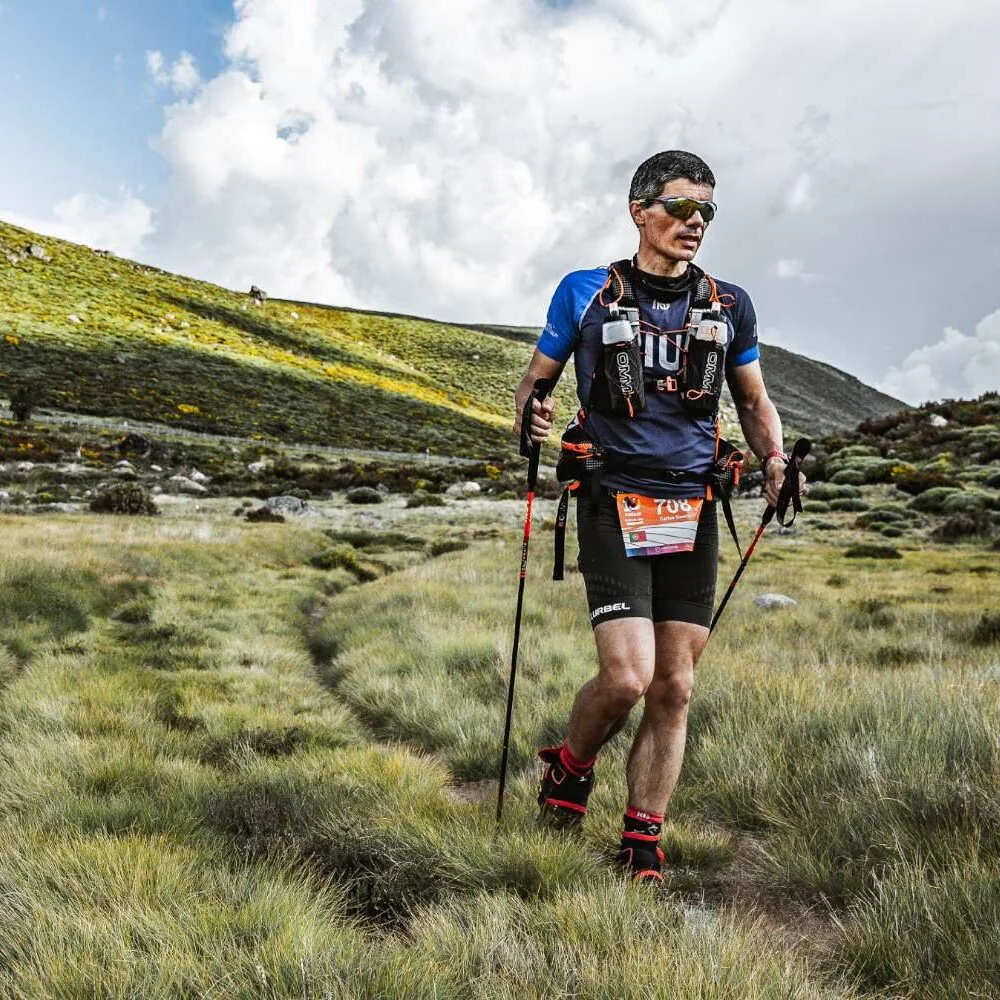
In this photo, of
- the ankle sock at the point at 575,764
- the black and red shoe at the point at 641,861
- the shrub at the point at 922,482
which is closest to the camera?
the black and red shoe at the point at 641,861

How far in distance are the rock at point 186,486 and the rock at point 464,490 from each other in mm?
9667

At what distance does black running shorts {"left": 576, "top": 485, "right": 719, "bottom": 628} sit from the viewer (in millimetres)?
3371

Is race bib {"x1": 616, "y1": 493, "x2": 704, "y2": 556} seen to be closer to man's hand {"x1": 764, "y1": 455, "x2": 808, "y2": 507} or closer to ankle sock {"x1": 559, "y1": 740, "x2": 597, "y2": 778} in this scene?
man's hand {"x1": 764, "y1": 455, "x2": 808, "y2": 507}

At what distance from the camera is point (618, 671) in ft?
10.6

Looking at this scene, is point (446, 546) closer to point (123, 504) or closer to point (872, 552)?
point (123, 504)

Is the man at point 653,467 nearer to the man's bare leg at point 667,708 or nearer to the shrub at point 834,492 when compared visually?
the man's bare leg at point 667,708

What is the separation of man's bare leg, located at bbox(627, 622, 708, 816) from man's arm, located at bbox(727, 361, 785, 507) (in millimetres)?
844

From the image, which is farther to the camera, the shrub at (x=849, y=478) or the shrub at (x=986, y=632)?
the shrub at (x=849, y=478)

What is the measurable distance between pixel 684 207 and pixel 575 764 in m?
2.61

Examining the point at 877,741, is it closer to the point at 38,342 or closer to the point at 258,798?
the point at 258,798

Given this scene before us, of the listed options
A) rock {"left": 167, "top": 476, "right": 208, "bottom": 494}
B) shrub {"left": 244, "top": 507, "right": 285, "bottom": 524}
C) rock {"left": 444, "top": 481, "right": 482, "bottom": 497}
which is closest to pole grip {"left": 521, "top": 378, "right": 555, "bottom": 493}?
shrub {"left": 244, "top": 507, "right": 285, "bottom": 524}

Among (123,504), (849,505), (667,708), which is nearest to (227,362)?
(123,504)

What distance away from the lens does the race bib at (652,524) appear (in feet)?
11.2

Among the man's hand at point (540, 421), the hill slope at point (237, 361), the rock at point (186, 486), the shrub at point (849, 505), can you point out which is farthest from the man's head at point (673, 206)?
the hill slope at point (237, 361)
